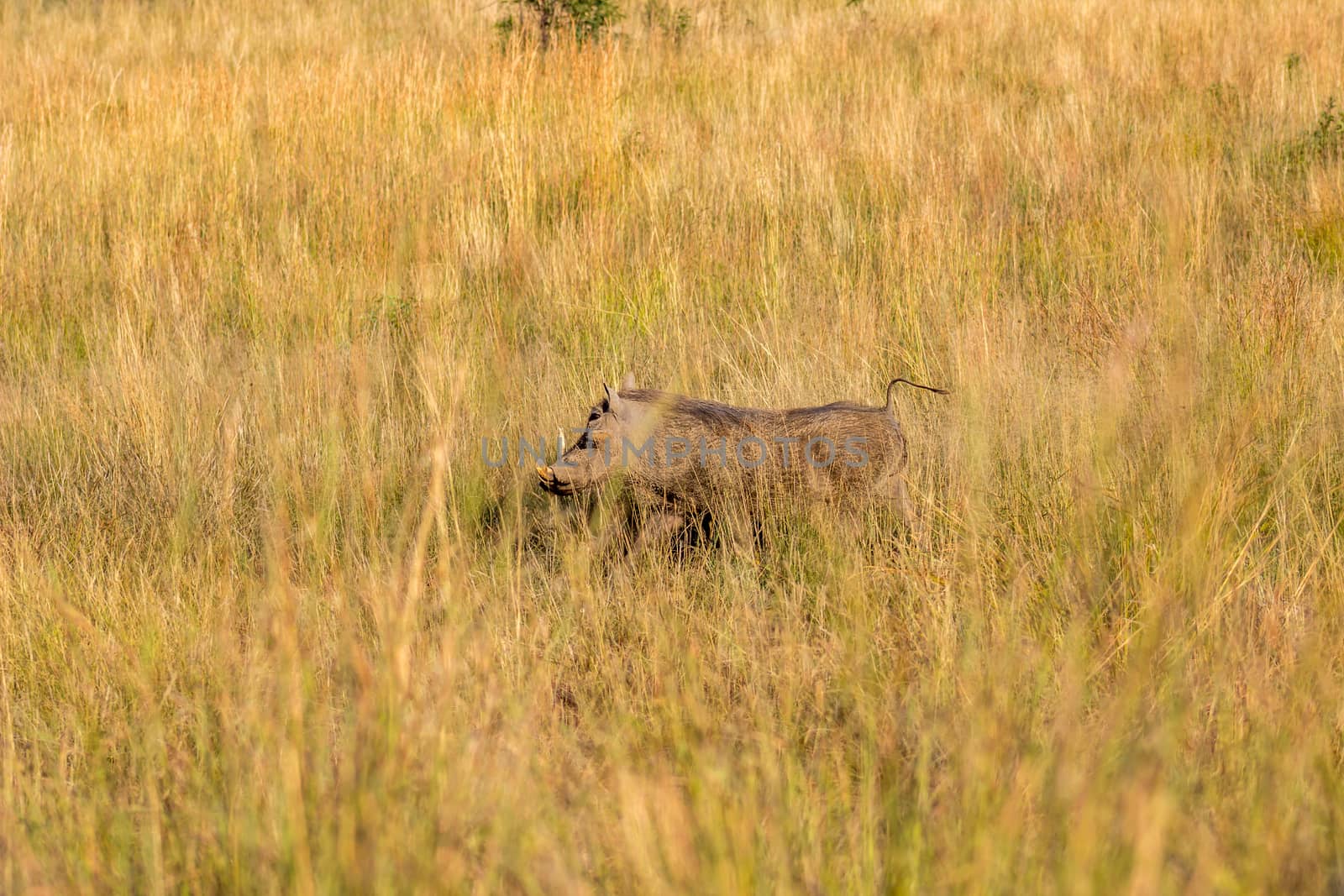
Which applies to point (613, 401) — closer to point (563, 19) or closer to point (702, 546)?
point (702, 546)

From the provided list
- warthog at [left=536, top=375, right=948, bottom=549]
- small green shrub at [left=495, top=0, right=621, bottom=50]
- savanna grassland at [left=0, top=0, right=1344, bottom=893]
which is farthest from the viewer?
small green shrub at [left=495, top=0, right=621, bottom=50]

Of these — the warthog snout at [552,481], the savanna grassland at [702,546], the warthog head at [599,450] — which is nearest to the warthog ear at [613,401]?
the warthog head at [599,450]

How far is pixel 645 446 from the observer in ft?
9.80

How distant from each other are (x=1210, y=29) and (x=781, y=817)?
25.2 ft

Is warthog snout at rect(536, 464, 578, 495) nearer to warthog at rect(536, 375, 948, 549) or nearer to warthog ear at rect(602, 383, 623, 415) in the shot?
warthog at rect(536, 375, 948, 549)

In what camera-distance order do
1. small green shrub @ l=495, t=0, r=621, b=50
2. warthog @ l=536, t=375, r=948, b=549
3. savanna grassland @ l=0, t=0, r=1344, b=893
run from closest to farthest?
savanna grassland @ l=0, t=0, r=1344, b=893, warthog @ l=536, t=375, r=948, b=549, small green shrub @ l=495, t=0, r=621, b=50

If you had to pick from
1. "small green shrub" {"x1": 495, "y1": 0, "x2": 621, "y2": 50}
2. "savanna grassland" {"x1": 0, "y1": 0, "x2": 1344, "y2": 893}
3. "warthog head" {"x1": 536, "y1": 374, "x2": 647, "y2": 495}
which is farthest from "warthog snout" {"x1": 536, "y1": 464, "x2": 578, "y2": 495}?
"small green shrub" {"x1": 495, "y1": 0, "x2": 621, "y2": 50}

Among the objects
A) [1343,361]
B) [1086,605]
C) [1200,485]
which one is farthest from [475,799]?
[1343,361]

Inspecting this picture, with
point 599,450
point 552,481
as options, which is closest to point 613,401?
point 599,450

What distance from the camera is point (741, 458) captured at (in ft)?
9.98

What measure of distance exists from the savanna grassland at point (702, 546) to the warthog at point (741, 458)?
13 centimetres

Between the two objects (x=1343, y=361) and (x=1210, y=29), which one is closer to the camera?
(x=1343, y=361)

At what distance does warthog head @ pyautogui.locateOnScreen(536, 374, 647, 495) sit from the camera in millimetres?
2906

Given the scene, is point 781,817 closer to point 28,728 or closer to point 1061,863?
point 1061,863
